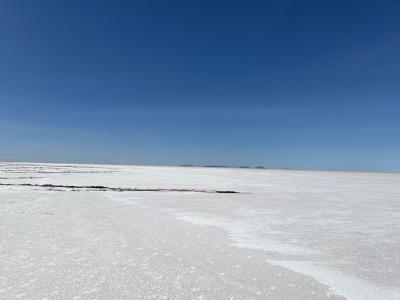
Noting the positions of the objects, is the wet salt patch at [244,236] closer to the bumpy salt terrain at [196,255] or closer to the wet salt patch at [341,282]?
the bumpy salt terrain at [196,255]

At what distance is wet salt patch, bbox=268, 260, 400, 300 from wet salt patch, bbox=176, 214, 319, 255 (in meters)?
0.71

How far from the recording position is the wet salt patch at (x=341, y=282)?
405cm

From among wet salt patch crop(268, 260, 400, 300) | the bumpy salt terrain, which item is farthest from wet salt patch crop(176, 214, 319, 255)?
wet salt patch crop(268, 260, 400, 300)

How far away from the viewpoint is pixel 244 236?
7.17m

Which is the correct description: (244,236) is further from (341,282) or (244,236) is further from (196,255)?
(341,282)

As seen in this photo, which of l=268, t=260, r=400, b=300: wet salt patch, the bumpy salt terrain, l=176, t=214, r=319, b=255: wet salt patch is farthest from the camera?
→ l=176, t=214, r=319, b=255: wet salt patch

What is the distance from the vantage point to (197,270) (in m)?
4.91

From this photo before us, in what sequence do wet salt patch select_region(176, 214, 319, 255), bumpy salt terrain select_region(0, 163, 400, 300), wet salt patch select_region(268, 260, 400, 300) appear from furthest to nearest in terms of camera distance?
wet salt patch select_region(176, 214, 319, 255) < bumpy salt terrain select_region(0, 163, 400, 300) < wet salt patch select_region(268, 260, 400, 300)

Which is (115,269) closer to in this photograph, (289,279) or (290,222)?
(289,279)

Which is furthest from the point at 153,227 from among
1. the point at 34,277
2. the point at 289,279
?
the point at 289,279

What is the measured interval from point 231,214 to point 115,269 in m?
5.87

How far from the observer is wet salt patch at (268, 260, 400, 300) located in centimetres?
405

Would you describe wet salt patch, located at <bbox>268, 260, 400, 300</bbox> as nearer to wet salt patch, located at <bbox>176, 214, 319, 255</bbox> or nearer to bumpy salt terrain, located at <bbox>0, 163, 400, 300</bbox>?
bumpy salt terrain, located at <bbox>0, 163, 400, 300</bbox>

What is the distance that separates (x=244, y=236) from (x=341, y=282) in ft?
9.51
